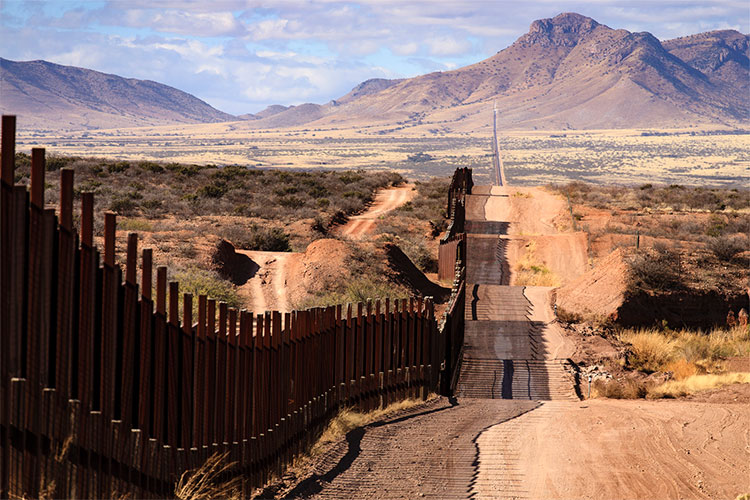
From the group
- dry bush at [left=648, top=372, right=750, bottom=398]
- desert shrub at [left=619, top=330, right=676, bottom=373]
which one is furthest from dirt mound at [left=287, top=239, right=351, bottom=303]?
dry bush at [left=648, top=372, right=750, bottom=398]

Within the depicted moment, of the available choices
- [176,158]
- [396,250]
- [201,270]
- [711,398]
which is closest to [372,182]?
[396,250]

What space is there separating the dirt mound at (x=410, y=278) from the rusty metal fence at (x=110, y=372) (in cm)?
1222

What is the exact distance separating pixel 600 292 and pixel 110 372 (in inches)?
571

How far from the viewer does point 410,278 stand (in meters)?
20.4

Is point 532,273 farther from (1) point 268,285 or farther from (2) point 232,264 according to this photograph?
(2) point 232,264

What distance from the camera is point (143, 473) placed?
5379 millimetres

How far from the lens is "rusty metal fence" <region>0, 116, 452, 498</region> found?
177 inches

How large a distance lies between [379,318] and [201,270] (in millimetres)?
8724

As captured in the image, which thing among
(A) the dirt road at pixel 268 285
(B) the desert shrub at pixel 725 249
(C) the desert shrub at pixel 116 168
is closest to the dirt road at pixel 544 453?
(A) the dirt road at pixel 268 285

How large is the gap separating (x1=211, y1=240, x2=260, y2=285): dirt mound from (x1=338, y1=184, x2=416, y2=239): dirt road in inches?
355

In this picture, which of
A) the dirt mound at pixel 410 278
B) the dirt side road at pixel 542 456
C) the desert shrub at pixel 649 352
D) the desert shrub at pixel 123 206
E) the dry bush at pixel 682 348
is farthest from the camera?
the desert shrub at pixel 123 206

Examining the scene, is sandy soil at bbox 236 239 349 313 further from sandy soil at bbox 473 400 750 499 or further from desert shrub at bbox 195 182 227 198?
desert shrub at bbox 195 182 227 198

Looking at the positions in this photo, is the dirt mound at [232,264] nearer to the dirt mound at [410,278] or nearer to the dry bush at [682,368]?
the dirt mound at [410,278]

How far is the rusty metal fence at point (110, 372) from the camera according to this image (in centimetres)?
450
